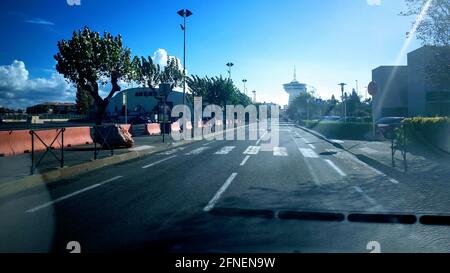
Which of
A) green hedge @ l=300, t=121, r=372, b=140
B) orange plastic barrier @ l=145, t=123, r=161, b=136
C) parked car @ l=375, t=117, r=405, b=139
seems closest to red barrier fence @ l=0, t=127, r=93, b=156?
orange plastic barrier @ l=145, t=123, r=161, b=136

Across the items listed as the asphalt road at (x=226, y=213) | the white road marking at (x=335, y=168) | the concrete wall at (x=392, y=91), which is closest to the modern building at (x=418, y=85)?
the concrete wall at (x=392, y=91)

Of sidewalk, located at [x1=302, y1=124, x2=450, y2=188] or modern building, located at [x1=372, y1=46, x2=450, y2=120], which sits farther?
modern building, located at [x1=372, y1=46, x2=450, y2=120]

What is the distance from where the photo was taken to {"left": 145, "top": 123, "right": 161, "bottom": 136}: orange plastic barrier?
3093 cm

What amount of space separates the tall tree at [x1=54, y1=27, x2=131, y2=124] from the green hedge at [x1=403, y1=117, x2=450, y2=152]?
70.3ft

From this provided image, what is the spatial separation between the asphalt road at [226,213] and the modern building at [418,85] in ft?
35.0

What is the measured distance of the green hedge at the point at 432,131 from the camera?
1529 cm

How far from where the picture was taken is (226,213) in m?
6.23

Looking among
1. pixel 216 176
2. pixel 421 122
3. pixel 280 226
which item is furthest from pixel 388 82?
pixel 280 226

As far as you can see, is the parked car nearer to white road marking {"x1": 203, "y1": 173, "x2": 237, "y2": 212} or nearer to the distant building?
white road marking {"x1": 203, "y1": 173, "x2": 237, "y2": 212}

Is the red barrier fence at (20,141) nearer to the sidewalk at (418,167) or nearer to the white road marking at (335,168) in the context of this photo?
the white road marking at (335,168)

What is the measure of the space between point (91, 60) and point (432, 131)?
2381cm

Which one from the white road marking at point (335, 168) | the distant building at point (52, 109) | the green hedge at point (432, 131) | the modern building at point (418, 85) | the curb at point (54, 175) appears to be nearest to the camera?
the curb at point (54, 175)

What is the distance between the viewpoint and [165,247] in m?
4.50

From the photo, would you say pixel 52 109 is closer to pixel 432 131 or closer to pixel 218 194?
pixel 432 131
